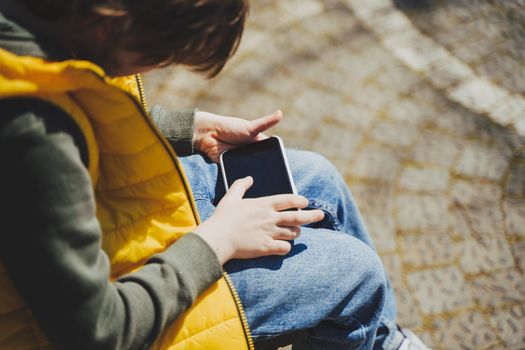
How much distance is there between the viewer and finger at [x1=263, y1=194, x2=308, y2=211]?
1.33m

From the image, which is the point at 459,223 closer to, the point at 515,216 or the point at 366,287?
the point at 515,216

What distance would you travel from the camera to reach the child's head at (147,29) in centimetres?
93

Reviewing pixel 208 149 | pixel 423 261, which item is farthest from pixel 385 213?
pixel 208 149

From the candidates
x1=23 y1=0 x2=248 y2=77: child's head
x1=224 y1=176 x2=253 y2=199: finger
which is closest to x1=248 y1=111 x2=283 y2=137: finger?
x1=224 y1=176 x2=253 y2=199: finger

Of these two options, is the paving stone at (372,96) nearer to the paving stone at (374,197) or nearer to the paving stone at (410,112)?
the paving stone at (410,112)

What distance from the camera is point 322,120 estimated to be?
275cm

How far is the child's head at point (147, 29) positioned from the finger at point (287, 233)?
0.46 metres


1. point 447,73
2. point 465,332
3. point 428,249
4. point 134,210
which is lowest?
point 465,332

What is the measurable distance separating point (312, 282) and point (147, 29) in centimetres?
72

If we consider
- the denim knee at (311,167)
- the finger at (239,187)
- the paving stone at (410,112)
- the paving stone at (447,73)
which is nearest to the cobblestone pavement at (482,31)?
the paving stone at (447,73)

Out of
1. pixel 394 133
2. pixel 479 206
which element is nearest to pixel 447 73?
pixel 394 133

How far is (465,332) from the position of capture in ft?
6.59

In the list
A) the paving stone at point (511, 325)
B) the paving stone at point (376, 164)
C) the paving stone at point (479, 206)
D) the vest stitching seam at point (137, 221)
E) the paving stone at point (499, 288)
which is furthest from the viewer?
the paving stone at point (376, 164)

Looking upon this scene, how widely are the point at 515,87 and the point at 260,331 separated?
2309 millimetres
